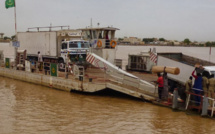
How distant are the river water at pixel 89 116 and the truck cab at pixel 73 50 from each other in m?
4.30

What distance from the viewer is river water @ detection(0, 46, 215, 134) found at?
30.2ft

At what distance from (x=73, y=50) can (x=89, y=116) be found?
27.0 ft

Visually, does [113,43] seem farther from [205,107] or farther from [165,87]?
[205,107]

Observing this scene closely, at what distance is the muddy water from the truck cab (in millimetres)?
4298

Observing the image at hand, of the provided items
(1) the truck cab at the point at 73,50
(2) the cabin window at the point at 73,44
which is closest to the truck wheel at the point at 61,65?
(1) the truck cab at the point at 73,50

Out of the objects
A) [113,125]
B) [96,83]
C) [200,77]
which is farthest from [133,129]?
[96,83]

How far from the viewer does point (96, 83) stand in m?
13.6

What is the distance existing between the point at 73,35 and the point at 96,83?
6.84 metres

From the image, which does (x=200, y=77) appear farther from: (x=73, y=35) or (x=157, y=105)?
(x=73, y=35)

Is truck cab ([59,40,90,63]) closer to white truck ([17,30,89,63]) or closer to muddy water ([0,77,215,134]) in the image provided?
white truck ([17,30,89,63])

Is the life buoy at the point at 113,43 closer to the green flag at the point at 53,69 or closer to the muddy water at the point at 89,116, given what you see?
the green flag at the point at 53,69

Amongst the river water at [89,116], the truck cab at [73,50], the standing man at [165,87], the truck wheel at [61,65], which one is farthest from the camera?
the truck wheel at [61,65]

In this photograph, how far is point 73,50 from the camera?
18.0 metres

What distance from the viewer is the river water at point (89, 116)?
9.20 meters
